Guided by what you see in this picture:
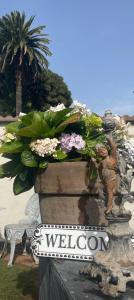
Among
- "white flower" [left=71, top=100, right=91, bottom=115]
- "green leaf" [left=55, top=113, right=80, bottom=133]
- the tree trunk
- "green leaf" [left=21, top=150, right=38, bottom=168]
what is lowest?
"green leaf" [left=21, top=150, right=38, bottom=168]

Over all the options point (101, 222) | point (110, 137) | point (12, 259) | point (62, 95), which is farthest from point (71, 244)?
point (62, 95)

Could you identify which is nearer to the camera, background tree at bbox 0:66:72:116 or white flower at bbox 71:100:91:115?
white flower at bbox 71:100:91:115

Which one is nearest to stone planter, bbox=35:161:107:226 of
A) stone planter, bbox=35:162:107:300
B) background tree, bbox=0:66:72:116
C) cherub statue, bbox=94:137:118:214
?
stone planter, bbox=35:162:107:300

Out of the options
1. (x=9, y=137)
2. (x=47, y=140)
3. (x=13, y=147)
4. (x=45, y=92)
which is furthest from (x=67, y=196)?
(x=45, y=92)

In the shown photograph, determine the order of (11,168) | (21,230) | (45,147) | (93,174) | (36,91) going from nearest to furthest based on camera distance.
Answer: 1. (93,174)
2. (45,147)
3. (11,168)
4. (21,230)
5. (36,91)

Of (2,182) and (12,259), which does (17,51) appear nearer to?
(2,182)

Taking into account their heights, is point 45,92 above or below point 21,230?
above

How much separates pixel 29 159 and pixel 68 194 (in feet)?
1.03

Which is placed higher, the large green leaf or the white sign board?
the large green leaf

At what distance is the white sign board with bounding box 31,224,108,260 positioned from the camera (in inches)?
78.5

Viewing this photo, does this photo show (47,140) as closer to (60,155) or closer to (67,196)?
(60,155)

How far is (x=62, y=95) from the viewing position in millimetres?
29344

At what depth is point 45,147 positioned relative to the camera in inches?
93.9

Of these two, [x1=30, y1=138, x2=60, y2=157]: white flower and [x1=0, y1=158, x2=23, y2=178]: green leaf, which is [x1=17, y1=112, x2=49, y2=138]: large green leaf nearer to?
[x1=30, y1=138, x2=60, y2=157]: white flower
